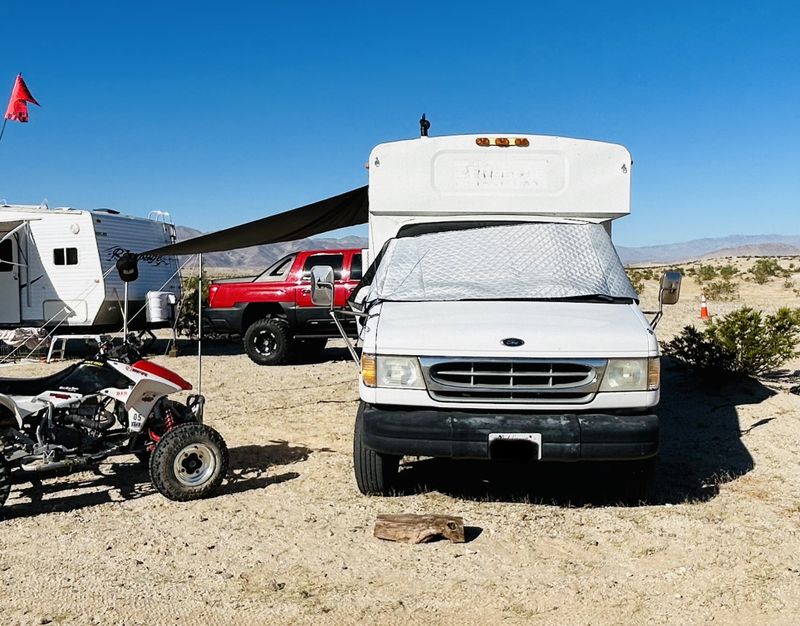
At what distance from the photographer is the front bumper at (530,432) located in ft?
14.8

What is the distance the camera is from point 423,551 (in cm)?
430

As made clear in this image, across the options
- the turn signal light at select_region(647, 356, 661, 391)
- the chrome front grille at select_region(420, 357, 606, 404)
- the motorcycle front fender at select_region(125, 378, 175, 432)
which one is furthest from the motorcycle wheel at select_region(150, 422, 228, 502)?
the turn signal light at select_region(647, 356, 661, 391)

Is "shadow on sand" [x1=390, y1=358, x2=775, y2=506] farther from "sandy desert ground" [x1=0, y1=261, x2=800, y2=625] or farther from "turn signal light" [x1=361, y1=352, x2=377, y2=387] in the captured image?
"turn signal light" [x1=361, y1=352, x2=377, y2=387]

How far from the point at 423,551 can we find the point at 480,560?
33 centimetres

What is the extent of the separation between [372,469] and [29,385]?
235 centimetres

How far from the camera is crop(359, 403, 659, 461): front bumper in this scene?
4.52 m

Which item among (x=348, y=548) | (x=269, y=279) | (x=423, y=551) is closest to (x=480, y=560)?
(x=423, y=551)

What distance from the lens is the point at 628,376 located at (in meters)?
4.62

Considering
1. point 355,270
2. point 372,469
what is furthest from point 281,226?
point 355,270

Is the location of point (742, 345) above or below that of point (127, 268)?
below

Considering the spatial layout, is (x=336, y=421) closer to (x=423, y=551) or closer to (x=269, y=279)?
(x=423, y=551)

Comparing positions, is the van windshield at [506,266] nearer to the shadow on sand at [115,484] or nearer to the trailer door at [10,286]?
the shadow on sand at [115,484]

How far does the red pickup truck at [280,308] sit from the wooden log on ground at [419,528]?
784cm

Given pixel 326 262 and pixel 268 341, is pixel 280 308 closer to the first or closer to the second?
pixel 268 341
